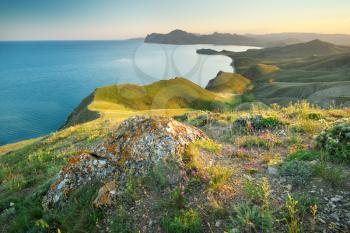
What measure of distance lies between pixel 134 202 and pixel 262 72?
666 feet

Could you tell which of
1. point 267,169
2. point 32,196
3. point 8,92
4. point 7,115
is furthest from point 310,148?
point 8,92

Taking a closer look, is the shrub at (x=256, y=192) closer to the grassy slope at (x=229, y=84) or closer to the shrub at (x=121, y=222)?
the shrub at (x=121, y=222)

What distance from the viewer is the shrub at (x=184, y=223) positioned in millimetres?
5422

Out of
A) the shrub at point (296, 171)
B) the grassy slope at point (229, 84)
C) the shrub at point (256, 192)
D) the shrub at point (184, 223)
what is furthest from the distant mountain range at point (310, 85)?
the shrub at point (184, 223)

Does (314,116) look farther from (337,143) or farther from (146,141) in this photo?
(146,141)

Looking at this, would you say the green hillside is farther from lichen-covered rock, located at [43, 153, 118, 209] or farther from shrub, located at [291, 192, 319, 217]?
lichen-covered rock, located at [43, 153, 118, 209]

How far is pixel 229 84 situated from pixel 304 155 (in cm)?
15522

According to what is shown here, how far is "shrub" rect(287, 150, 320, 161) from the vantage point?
295 inches

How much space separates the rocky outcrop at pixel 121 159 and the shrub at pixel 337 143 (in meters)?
3.90

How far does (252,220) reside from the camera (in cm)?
516

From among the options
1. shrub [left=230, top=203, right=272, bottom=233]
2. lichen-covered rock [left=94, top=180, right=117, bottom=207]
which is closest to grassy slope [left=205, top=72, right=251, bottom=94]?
lichen-covered rock [left=94, top=180, right=117, bottom=207]

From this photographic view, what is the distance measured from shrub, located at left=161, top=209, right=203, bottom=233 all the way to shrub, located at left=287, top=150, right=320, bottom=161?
3679mm

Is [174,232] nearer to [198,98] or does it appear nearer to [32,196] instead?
[32,196]

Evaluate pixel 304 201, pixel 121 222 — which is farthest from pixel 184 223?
pixel 304 201
